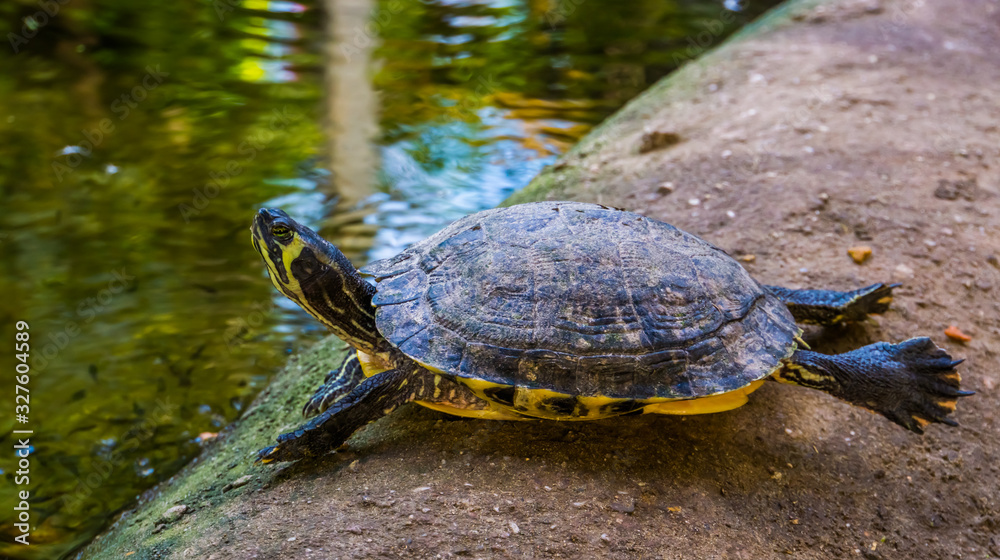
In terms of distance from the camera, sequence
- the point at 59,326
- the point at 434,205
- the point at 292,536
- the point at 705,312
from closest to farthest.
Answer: the point at 292,536 < the point at 705,312 < the point at 59,326 < the point at 434,205

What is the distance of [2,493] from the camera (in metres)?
3.74

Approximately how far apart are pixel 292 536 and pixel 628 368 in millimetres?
1509

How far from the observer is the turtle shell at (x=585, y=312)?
2826mm

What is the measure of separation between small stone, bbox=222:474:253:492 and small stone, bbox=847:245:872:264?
389 cm

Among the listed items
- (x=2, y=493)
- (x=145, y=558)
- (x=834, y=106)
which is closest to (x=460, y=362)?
(x=145, y=558)

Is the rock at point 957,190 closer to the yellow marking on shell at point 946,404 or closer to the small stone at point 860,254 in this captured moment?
the small stone at point 860,254

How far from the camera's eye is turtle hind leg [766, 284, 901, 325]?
3.62 m

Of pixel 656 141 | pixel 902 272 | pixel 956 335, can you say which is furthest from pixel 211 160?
pixel 956 335

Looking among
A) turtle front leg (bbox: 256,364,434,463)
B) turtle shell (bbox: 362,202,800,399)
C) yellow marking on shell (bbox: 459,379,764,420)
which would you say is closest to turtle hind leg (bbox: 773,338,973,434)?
turtle shell (bbox: 362,202,800,399)

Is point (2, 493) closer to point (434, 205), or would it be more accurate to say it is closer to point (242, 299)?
point (242, 299)

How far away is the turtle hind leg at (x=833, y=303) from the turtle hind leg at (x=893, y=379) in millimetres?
485

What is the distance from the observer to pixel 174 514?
309cm

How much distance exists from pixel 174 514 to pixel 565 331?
200 centimetres

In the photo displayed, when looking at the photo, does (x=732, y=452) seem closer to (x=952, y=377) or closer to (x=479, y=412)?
(x=952, y=377)
